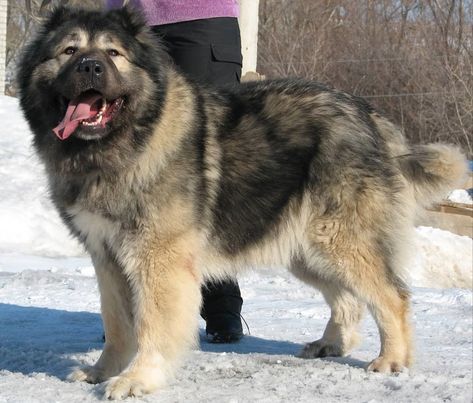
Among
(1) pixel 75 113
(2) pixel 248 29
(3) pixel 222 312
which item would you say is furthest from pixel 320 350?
(2) pixel 248 29

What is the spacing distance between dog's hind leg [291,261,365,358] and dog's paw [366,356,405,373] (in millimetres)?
470

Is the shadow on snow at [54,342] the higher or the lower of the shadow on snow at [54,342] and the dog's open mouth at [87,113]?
the lower

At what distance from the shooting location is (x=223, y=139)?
13.1 ft

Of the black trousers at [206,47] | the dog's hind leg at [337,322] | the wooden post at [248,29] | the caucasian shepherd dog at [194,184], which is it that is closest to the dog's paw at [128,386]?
the caucasian shepherd dog at [194,184]

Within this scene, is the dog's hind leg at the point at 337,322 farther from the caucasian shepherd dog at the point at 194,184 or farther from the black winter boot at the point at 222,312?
the black winter boot at the point at 222,312

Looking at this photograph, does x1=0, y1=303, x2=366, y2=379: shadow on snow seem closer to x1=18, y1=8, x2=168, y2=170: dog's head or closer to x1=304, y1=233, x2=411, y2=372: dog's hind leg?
x1=304, y1=233, x2=411, y2=372: dog's hind leg

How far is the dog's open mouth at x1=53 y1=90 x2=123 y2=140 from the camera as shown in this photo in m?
3.47

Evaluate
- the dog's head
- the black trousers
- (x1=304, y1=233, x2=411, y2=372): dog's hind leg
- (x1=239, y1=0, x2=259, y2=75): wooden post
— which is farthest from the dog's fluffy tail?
(x1=239, y1=0, x2=259, y2=75): wooden post

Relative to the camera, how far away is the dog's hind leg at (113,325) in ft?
12.6

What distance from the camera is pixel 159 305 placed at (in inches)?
142

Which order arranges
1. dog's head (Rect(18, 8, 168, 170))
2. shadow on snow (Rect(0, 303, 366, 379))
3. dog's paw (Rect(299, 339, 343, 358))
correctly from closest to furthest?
dog's head (Rect(18, 8, 168, 170)) → shadow on snow (Rect(0, 303, 366, 379)) → dog's paw (Rect(299, 339, 343, 358))

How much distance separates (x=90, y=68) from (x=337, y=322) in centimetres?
206

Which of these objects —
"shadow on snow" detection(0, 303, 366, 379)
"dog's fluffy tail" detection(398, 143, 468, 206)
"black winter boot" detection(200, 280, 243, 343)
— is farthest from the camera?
"black winter boot" detection(200, 280, 243, 343)

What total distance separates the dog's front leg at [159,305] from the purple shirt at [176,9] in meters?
1.46
